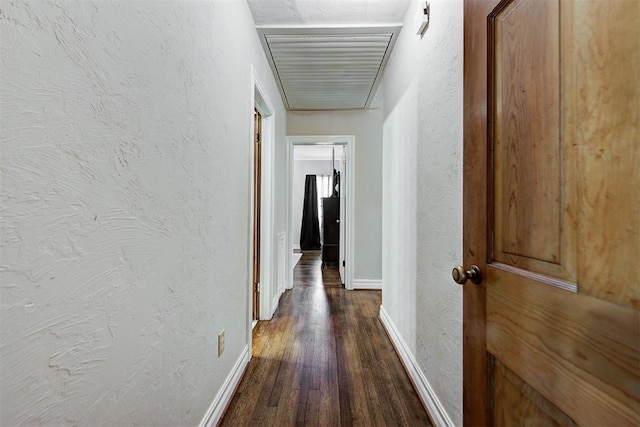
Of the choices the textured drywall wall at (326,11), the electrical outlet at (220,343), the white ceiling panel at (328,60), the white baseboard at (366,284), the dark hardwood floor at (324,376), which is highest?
the textured drywall wall at (326,11)

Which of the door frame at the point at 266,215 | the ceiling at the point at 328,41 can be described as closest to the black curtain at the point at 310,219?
the ceiling at the point at 328,41

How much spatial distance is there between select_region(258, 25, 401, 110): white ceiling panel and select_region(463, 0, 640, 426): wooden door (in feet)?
4.95

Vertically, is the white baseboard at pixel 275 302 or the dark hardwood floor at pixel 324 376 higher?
the white baseboard at pixel 275 302

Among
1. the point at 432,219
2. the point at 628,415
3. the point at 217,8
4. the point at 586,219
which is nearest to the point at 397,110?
the point at 432,219

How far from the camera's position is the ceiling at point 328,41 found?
1.99 metres

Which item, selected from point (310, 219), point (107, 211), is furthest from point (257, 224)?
point (310, 219)

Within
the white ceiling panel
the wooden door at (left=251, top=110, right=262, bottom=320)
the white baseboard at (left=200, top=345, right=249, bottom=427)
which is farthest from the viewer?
the wooden door at (left=251, top=110, right=262, bottom=320)

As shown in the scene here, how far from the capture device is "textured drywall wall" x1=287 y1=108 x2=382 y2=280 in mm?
3924

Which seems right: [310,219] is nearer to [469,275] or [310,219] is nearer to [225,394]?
[225,394]

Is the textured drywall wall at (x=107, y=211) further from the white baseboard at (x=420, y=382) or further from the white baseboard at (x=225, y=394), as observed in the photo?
the white baseboard at (x=420, y=382)

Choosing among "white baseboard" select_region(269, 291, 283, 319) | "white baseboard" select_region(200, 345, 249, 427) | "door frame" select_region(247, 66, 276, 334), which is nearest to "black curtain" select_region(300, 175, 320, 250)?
"white baseboard" select_region(269, 291, 283, 319)

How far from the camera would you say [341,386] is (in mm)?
1804

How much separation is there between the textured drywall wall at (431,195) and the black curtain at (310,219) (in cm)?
589

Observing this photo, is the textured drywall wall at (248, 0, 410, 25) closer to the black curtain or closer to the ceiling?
the ceiling
